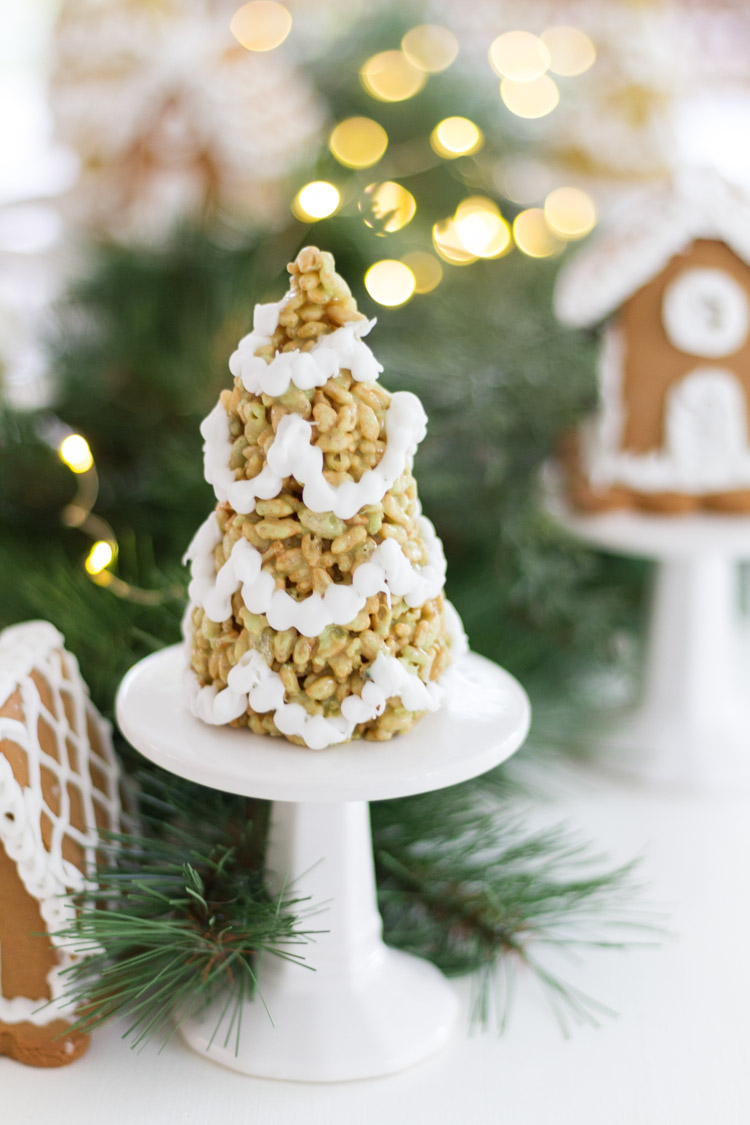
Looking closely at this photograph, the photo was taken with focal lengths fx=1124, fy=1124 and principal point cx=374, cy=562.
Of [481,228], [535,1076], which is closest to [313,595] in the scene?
[535,1076]

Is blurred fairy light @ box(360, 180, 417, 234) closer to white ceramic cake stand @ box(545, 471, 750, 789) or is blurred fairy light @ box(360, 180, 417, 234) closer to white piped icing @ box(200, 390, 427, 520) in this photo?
white ceramic cake stand @ box(545, 471, 750, 789)

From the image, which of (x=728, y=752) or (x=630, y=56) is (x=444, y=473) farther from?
(x=630, y=56)

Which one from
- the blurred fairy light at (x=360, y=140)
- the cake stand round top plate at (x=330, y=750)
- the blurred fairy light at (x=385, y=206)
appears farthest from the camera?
the blurred fairy light at (x=360, y=140)

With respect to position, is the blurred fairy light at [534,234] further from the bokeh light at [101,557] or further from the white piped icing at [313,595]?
the white piped icing at [313,595]

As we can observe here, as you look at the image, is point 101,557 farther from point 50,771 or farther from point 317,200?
point 317,200

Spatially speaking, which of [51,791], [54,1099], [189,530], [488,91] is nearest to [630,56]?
[488,91]

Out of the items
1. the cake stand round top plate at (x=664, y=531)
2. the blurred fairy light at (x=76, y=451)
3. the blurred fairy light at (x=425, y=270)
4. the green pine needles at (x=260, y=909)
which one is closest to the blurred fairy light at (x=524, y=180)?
the blurred fairy light at (x=425, y=270)
